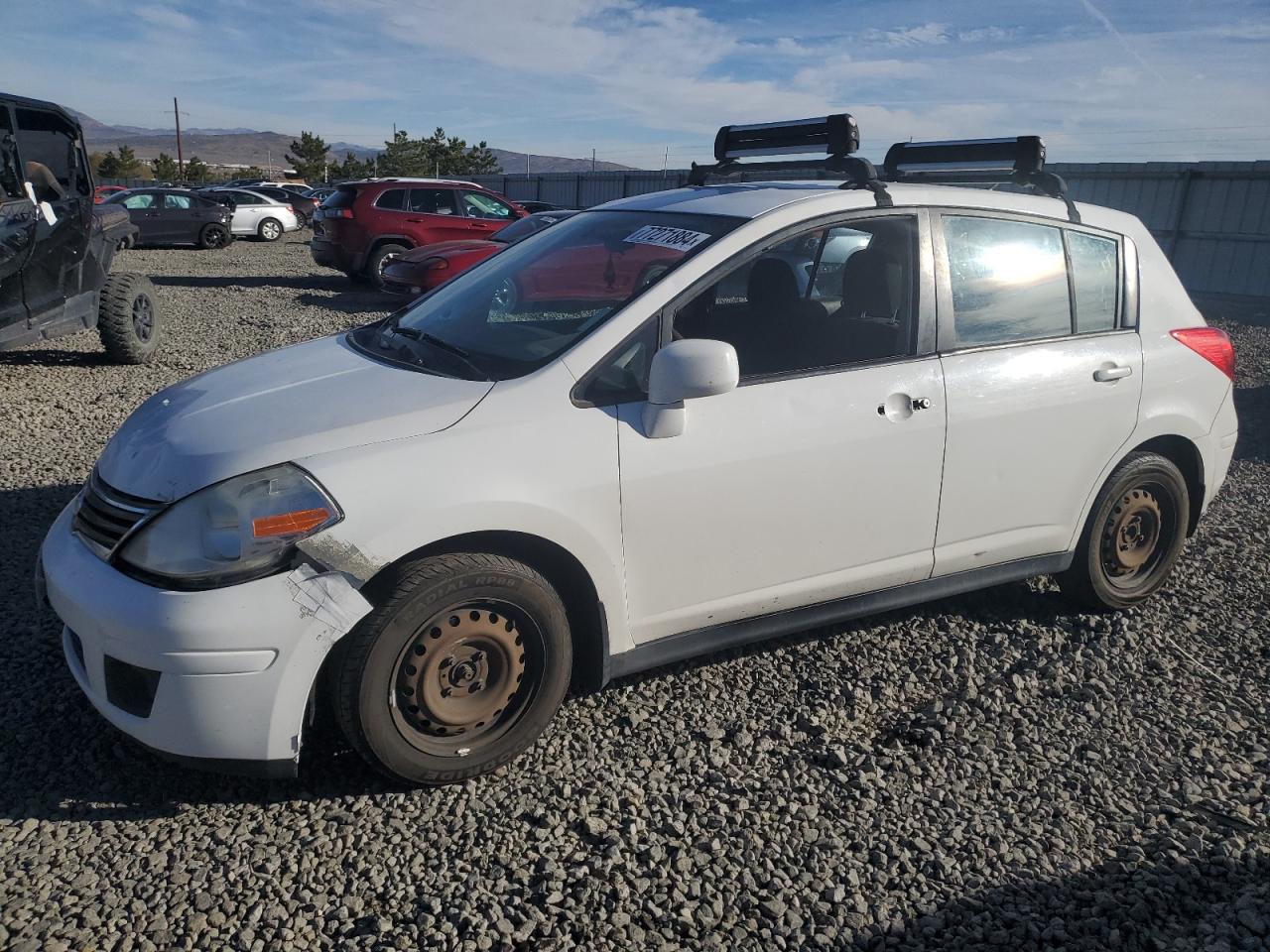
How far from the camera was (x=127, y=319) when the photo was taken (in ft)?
28.6

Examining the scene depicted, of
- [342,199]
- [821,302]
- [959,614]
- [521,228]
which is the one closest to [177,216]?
[342,199]

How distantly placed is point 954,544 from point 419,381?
208 cm

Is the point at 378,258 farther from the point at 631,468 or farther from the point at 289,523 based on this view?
the point at 289,523

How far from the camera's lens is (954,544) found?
3.67 meters

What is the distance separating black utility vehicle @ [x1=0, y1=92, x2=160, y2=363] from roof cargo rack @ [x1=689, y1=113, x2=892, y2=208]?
5491 mm

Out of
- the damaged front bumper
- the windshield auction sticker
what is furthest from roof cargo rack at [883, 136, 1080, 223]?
the damaged front bumper

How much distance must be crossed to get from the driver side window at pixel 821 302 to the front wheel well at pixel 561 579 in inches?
34.4

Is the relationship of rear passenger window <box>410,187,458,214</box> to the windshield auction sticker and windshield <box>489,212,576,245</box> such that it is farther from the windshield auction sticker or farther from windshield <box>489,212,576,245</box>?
the windshield auction sticker

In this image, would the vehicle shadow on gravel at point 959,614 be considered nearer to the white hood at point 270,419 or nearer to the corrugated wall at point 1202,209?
the white hood at point 270,419

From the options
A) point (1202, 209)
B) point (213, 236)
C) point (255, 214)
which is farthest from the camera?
point (255, 214)

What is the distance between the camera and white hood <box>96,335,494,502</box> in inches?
106

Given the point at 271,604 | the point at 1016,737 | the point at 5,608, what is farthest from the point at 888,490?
the point at 5,608

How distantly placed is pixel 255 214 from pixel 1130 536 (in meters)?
29.0

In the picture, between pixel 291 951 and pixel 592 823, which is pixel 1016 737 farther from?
pixel 291 951
